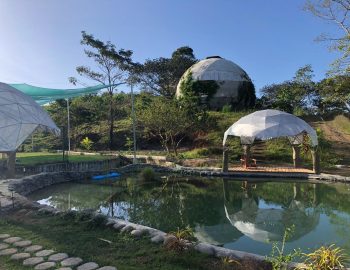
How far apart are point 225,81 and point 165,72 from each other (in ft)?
27.3

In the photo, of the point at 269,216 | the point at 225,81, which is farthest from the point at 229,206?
the point at 225,81

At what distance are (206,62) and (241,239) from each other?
30.1 metres

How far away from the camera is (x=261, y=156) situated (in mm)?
22328

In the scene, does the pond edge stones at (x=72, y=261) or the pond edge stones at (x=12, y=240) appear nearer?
the pond edge stones at (x=72, y=261)

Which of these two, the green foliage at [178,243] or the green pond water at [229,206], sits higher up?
the green foliage at [178,243]

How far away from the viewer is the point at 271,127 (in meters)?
17.9

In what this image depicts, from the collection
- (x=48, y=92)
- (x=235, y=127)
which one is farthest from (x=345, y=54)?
(x=48, y=92)

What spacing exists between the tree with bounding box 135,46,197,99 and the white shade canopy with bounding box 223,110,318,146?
849 inches

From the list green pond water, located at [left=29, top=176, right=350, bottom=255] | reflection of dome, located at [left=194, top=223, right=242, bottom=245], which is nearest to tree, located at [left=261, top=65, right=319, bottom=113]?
green pond water, located at [left=29, top=176, right=350, bottom=255]

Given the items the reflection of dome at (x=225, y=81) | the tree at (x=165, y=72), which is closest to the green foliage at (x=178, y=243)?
the reflection of dome at (x=225, y=81)

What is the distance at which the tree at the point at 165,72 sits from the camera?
39.6 metres

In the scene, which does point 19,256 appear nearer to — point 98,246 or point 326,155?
point 98,246

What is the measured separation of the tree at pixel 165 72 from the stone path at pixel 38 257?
109 ft

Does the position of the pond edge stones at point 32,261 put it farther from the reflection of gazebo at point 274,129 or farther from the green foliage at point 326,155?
the green foliage at point 326,155
